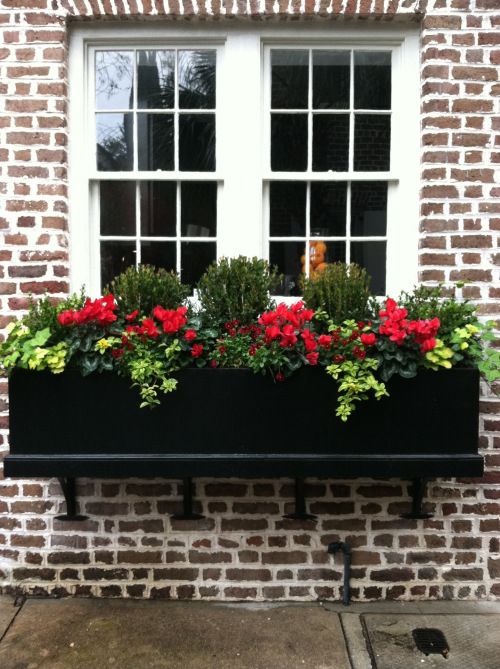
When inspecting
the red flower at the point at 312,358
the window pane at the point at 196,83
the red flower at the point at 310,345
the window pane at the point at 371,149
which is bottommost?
the red flower at the point at 312,358

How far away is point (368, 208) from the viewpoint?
349cm

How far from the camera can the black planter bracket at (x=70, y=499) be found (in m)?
3.29

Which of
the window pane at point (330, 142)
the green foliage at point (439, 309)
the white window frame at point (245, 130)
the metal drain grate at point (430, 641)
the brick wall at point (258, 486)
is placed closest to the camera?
the metal drain grate at point (430, 641)

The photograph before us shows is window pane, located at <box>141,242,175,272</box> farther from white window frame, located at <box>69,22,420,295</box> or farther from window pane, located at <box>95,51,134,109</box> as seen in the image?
window pane, located at <box>95,51,134,109</box>

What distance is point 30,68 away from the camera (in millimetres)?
3273

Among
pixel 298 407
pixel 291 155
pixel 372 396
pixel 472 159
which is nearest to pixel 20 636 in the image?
pixel 298 407

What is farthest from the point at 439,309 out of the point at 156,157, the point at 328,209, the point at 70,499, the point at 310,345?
the point at 70,499

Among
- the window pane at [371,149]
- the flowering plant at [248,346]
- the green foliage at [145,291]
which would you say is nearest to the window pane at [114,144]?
the green foliage at [145,291]

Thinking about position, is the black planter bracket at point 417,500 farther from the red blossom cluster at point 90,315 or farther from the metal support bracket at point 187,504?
the red blossom cluster at point 90,315

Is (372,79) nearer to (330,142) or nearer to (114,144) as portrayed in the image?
(330,142)

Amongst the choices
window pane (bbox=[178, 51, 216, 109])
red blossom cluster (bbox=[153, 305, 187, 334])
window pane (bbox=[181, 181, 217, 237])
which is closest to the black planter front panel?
red blossom cluster (bbox=[153, 305, 187, 334])

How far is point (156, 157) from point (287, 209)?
0.82 m

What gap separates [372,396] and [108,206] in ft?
6.10

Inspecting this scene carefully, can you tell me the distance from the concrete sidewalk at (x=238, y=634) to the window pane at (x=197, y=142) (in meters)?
2.49
